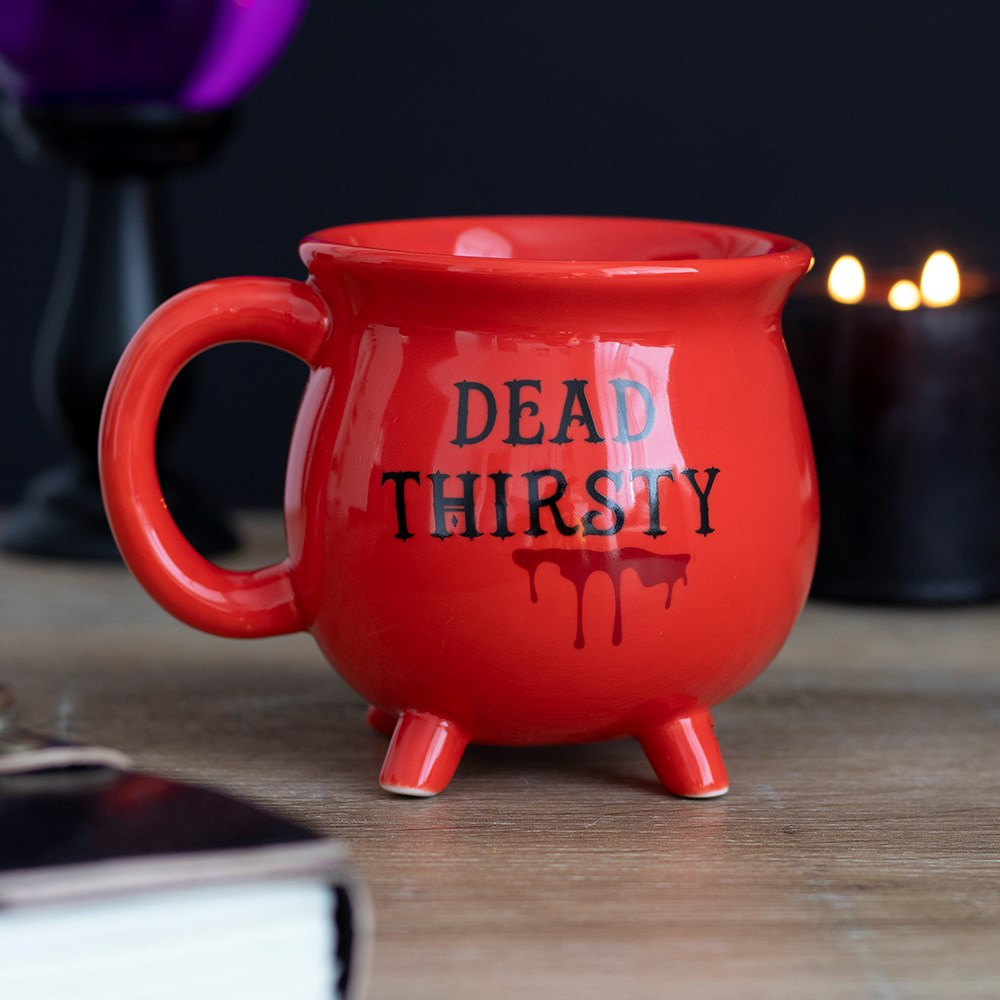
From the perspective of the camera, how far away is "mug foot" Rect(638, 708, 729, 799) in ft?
1.67

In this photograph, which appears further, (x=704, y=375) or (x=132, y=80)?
(x=132, y=80)

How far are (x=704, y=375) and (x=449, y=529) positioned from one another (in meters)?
0.10

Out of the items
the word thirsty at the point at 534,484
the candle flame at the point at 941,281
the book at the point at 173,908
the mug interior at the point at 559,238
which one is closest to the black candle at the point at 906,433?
the candle flame at the point at 941,281

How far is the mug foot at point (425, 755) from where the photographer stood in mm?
501

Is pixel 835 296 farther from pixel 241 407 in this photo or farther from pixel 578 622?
pixel 241 407

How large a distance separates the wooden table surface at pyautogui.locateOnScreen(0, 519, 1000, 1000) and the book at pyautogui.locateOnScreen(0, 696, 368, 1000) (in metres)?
0.04

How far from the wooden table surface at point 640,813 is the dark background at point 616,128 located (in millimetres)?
355

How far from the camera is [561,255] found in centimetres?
59

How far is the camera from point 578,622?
47cm

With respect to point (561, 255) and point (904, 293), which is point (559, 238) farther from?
point (904, 293)

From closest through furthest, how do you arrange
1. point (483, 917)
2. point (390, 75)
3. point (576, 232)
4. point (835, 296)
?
1. point (483, 917)
2. point (576, 232)
3. point (835, 296)
4. point (390, 75)

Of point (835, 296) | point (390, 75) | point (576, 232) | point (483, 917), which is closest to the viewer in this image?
point (483, 917)

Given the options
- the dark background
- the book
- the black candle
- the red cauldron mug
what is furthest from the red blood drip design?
the dark background

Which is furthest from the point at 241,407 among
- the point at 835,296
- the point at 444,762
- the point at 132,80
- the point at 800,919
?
the point at 800,919
